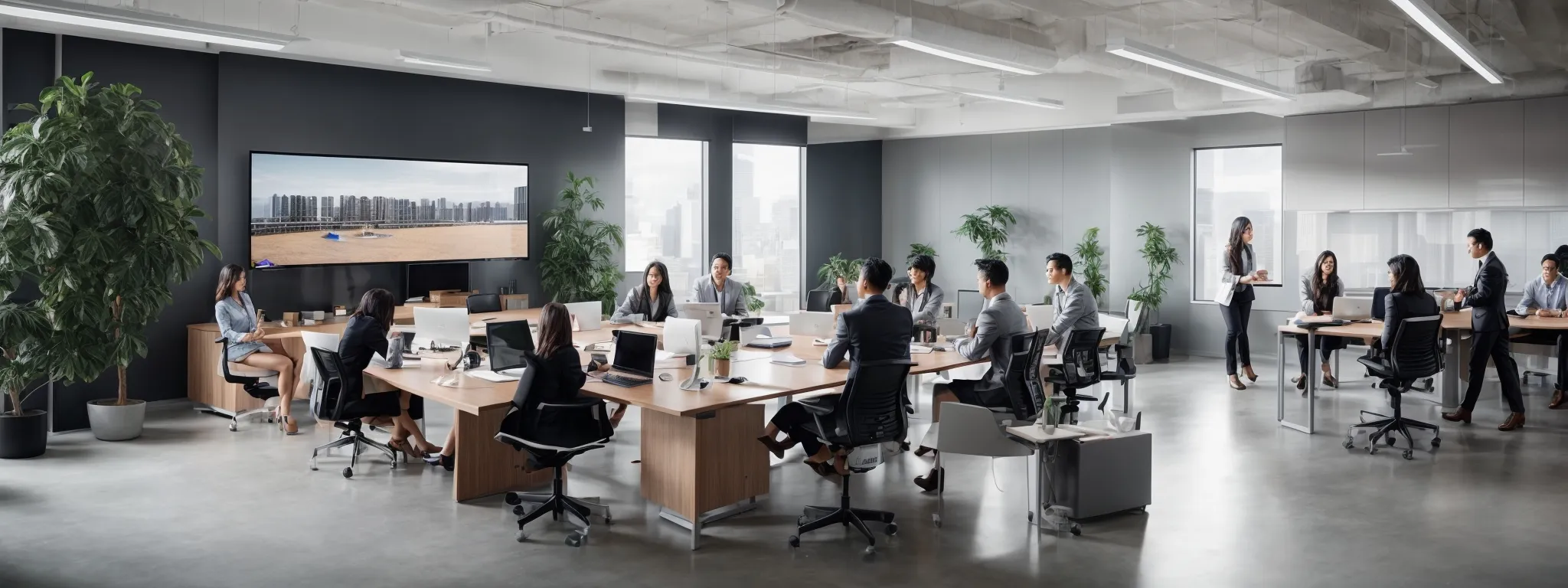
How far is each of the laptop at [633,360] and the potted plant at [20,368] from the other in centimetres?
392

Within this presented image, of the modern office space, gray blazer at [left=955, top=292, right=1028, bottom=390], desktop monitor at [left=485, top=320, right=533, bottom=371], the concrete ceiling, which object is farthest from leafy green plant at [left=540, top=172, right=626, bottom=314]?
gray blazer at [left=955, top=292, right=1028, bottom=390]

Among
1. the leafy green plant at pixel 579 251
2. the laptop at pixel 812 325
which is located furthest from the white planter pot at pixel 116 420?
the laptop at pixel 812 325

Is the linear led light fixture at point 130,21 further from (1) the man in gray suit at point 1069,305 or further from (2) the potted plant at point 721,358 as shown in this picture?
(1) the man in gray suit at point 1069,305

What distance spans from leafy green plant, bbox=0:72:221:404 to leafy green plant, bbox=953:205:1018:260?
9928mm

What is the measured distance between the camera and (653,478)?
19.0 ft

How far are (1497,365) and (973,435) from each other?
5.59m

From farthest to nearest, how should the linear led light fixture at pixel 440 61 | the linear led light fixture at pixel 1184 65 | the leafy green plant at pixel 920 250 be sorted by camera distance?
the leafy green plant at pixel 920 250 → the linear led light fixture at pixel 440 61 → the linear led light fixture at pixel 1184 65

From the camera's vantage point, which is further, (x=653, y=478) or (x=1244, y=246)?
(x=1244, y=246)

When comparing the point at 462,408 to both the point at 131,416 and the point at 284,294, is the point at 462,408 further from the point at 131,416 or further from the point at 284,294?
the point at 284,294

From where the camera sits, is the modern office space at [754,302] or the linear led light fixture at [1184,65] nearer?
the modern office space at [754,302]

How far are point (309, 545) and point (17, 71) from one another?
17.7 feet

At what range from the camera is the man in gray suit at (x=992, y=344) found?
6.41 meters

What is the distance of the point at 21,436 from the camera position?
7094 millimetres

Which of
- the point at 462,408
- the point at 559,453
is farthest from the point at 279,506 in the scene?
the point at 559,453
